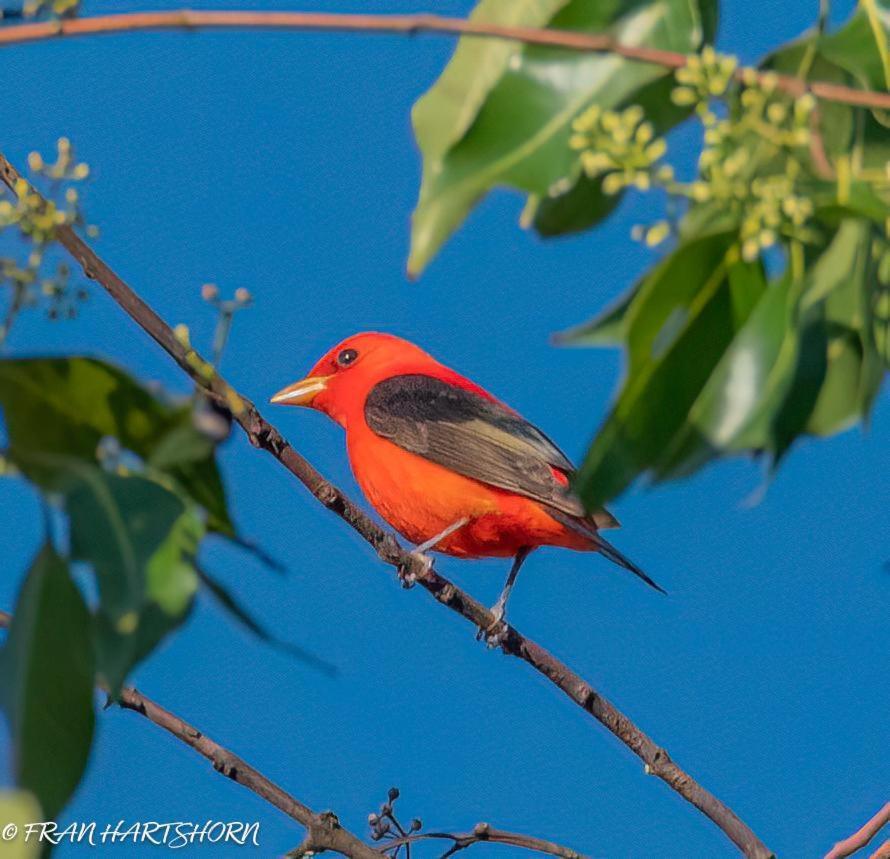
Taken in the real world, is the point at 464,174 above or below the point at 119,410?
above

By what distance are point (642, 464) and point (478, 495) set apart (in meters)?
1.74

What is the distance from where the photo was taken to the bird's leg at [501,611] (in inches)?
83.2

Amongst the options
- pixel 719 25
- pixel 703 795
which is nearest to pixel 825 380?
pixel 719 25

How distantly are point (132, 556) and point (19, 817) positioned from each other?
17 centimetres

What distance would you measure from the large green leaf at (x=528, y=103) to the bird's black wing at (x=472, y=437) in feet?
4.85

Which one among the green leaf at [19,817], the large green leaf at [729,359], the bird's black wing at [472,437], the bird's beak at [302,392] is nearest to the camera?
the green leaf at [19,817]

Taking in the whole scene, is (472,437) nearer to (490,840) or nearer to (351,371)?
(351,371)

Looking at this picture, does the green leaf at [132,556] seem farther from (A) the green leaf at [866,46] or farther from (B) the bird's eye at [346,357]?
(B) the bird's eye at [346,357]

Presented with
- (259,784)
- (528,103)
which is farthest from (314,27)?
(259,784)

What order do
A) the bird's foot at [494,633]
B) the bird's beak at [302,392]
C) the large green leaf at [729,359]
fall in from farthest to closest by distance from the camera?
the bird's beak at [302,392], the bird's foot at [494,633], the large green leaf at [729,359]

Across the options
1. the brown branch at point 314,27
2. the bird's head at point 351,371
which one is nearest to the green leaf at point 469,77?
the brown branch at point 314,27

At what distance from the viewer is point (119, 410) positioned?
101cm

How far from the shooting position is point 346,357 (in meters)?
3.28

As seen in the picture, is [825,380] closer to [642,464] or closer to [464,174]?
[642,464]
